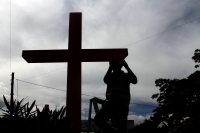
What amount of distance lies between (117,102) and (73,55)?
1.69 meters

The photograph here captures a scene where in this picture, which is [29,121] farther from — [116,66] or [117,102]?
[116,66]

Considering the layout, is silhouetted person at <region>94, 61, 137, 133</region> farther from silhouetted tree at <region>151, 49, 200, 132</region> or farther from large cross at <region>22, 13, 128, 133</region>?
silhouetted tree at <region>151, 49, 200, 132</region>

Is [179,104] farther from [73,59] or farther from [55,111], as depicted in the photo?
[55,111]

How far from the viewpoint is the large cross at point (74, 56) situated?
14.5 ft

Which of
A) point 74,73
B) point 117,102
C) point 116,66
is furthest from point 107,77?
point 74,73

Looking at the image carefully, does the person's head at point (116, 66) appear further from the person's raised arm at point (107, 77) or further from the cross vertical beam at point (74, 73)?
the cross vertical beam at point (74, 73)

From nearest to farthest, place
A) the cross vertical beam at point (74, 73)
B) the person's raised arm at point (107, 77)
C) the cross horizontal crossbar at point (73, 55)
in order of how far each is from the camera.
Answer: the person's raised arm at point (107, 77)
the cross vertical beam at point (74, 73)
the cross horizontal crossbar at point (73, 55)

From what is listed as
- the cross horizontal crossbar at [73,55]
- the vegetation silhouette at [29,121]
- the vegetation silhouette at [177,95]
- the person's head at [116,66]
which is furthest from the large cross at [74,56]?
the vegetation silhouette at [177,95]

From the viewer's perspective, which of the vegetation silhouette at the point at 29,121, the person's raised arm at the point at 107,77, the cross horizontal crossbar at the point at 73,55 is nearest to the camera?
the vegetation silhouette at the point at 29,121

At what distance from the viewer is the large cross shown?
4.43 metres

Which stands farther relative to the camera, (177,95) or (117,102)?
(177,95)

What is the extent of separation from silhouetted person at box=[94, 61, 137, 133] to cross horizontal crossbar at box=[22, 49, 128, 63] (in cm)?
104

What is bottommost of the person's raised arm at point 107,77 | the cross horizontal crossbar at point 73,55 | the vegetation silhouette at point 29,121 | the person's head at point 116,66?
the vegetation silhouette at point 29,121

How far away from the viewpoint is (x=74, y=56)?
15.8 feet
